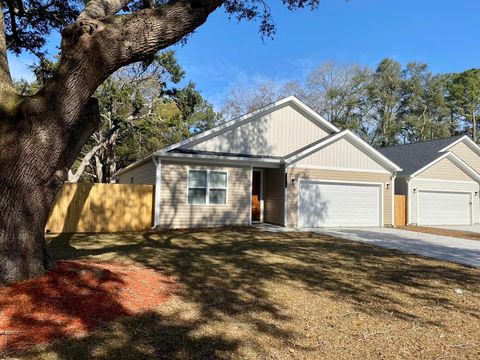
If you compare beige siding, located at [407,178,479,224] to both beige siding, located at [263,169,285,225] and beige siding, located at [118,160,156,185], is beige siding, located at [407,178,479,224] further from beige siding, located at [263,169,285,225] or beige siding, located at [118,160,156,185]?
beige siding, located at [118,160,156,185]

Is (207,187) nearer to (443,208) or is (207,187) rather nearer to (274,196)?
(274,196)

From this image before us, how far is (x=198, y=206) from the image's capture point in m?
14.7

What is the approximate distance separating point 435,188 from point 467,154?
6.70 meters

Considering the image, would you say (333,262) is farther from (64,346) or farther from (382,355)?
(64,346)

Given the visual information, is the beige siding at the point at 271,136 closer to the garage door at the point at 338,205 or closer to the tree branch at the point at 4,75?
the garage door at the point at 338,205

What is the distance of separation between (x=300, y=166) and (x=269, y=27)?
659 centimetres

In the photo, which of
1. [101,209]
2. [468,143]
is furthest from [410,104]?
[101,209]

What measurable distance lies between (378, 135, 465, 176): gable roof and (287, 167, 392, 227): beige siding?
9.18 ft

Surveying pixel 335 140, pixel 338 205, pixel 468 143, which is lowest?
pixel 338 205

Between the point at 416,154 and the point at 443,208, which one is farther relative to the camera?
the point at 416,154

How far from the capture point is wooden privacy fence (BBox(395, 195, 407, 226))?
1812cm

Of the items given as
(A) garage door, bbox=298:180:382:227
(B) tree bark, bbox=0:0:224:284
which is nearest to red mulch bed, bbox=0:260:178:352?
(B) tree bark, bbox=0:0:224:284

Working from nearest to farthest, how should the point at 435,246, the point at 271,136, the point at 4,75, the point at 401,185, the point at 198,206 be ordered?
the point at 4,75
the point at 435,246
the point at 198,206
the point at 271,136
the point at 401,185

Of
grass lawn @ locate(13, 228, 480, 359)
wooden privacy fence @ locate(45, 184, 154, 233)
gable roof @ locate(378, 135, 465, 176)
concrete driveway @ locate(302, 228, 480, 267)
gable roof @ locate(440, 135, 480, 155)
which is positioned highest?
gable roof @ locate(440, 135, 480, 155)
